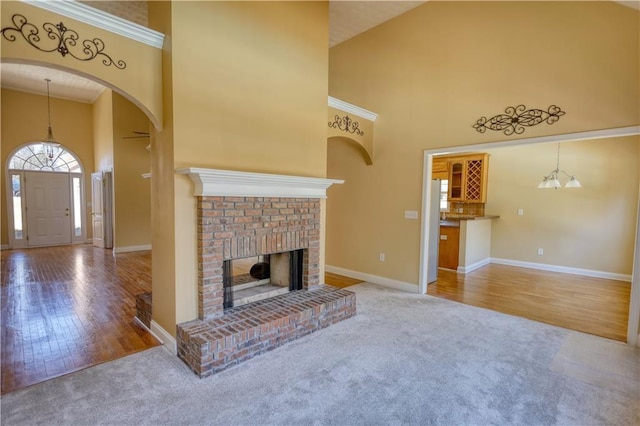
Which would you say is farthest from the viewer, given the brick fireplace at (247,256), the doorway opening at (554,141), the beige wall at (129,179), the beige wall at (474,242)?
the beige wall at (129,179)

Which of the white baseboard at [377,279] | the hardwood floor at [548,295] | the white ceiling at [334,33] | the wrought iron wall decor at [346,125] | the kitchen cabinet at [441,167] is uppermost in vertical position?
the white ceiling at [334,33]

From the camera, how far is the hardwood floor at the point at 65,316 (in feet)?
8.27

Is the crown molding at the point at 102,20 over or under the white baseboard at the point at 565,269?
over

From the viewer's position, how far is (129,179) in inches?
286

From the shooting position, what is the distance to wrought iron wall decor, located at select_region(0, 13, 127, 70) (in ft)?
6.82

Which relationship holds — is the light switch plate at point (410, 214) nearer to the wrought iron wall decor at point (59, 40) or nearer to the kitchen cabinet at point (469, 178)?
the kitchen cabinet at point (469, 178)

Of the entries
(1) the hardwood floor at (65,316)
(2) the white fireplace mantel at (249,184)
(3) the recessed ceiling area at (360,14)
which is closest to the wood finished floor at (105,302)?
(1) the hardwood floor at (65,316)

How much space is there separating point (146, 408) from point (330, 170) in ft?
14.7

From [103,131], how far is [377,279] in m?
7.52

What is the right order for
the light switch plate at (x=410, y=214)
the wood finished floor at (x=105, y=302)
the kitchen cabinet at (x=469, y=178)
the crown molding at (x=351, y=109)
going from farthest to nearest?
the kitchen cabinet at (x=469, y=178), the light switch plate at (x=410, y=214), the crown molding at (x=351, y=109), the wood finished floor at (x=105, y=302)

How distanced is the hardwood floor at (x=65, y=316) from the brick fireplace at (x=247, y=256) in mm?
766

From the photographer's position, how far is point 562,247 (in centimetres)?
584

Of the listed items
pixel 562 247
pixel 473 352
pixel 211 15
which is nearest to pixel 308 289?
pixel 473 352

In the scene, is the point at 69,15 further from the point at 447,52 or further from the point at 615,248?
the point at 615,248
